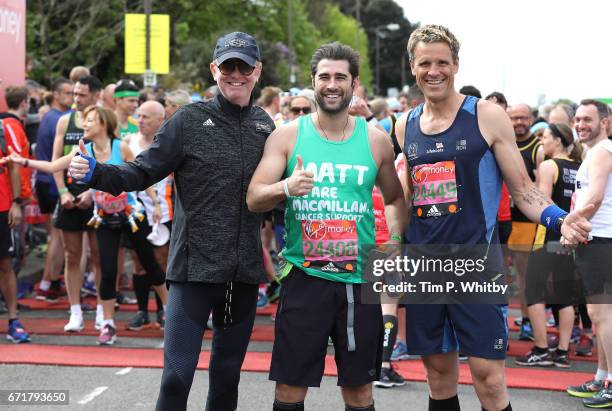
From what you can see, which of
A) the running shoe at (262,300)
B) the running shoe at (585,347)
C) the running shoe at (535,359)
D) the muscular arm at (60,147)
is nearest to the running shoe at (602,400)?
the running shoe at (535,359)

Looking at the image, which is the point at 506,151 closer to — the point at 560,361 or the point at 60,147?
the point at 560,361

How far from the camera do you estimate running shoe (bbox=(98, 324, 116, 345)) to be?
27.0 feet

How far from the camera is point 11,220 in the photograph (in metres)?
8.49

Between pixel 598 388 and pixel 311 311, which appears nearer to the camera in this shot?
pixel 311 311

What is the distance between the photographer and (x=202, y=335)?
481cm

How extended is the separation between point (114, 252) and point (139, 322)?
1.08 metres

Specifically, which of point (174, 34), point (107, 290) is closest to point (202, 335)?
point (107, 290)

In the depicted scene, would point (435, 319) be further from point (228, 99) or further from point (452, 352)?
point (228, 99)

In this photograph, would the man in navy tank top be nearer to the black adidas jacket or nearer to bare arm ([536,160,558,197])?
the black adidas jacket

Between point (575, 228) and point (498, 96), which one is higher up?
point (498, 96)

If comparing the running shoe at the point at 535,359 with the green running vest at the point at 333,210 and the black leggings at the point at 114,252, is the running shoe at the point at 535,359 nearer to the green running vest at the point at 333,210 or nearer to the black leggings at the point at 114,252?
the black leggings at the point at 114,252

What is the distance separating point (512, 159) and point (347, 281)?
1.06 meters

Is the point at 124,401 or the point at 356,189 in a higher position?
the point at 356,189

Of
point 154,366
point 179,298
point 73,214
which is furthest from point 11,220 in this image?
point 179,298
